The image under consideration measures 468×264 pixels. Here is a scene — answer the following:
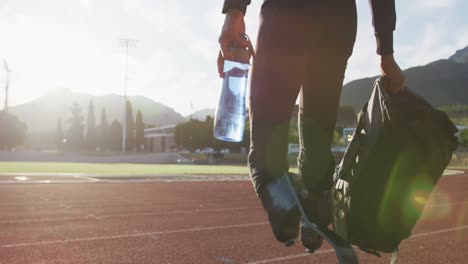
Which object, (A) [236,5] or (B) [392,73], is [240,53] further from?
(B) [392,73]

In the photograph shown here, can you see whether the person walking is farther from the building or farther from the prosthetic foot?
the building

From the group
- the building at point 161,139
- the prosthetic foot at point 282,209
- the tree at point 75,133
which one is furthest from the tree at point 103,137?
the prosthetic foot at point 282,209

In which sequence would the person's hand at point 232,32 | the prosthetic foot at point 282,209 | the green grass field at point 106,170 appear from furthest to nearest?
1. the green grass field at point 106,170
2. the person's hand at point 232,32
3. the prosthetic foot at point 282,209

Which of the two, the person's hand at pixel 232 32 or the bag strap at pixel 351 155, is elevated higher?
the person's hand at pixel 232 32

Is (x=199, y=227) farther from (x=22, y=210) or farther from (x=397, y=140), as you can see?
(x=397, y=140)

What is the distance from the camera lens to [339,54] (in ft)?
5.99

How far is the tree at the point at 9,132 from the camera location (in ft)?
255

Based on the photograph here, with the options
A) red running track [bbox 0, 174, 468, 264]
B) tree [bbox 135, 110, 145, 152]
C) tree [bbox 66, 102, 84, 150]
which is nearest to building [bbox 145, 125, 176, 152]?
tree [bbox 135, 110, 145, 152]

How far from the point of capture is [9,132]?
257ft

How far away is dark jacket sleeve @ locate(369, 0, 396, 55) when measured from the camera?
172 cm

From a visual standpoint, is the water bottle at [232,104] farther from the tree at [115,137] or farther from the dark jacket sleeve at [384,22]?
the tree at [115,137]

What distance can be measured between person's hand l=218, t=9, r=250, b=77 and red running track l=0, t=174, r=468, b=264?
2.35 metres

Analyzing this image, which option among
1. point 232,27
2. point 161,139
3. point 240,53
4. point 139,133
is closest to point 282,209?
point 240,53

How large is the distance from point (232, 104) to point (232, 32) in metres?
0.30
